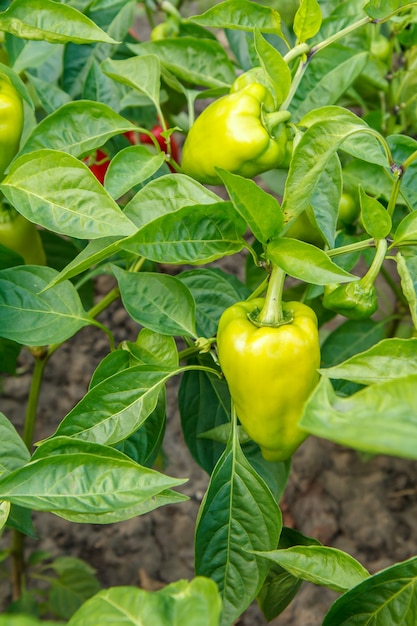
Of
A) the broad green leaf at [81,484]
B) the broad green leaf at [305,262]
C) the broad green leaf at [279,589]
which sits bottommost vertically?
the broad green leaf at [279,589]

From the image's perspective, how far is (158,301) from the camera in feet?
2.56

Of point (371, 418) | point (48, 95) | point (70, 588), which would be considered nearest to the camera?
point (371, 418)

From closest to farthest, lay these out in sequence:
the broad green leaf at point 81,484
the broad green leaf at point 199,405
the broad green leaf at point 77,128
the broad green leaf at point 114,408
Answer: the broad green leaf at point 81,484, the broad green leaf at point 114,408, the broad green leaf at point 77,128, the broad green leaf at point 199,405

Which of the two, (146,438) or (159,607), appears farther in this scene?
(146,438)

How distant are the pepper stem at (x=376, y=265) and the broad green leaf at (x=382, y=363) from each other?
86 mm

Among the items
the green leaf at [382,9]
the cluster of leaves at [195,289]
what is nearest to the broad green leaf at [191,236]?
the cluster of leaves at [195,289]

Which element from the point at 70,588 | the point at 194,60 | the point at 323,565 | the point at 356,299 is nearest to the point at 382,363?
the point at 356,299

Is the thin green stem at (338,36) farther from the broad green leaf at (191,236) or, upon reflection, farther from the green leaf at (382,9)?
the broad green leaf at (191,236)

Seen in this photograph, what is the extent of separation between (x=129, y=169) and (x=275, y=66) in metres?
0.19

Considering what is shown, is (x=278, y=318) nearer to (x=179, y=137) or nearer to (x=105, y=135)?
(x=105, y=135)

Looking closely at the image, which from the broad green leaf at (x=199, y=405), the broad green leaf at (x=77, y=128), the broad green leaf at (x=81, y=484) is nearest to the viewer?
the broad green leaf at (x=81, y=484)

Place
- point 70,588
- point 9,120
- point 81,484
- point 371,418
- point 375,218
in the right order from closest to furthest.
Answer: point 371,418
point 81,484
point 375,218
point 9,120
point 70,588

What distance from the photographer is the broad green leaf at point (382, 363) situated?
63cm

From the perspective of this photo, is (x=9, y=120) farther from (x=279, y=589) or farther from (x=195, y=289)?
(x=279, y=589)
